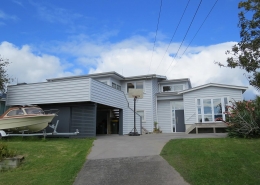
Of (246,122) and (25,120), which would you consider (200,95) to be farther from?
(25,120)

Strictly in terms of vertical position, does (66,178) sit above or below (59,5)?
below

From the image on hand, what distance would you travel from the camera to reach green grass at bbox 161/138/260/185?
6.24 meters

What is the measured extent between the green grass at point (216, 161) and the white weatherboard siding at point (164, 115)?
1223 cm

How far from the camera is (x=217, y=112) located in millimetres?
19344

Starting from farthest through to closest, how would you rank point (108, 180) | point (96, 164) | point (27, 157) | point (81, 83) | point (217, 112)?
point (217, 112)
point (81, 83)
point (27, 157)
point (96, 164)
point (108, 180)

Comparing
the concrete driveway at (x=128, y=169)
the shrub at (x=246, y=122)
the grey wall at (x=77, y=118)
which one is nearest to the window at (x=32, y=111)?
the grey wall at (x=77, y=118)

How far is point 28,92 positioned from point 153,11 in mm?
9982

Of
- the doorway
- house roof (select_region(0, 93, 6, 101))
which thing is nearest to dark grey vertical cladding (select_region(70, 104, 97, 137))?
house roof (select_region(0, 93, 6, 101))

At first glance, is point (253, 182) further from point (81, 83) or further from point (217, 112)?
point (217, 112)

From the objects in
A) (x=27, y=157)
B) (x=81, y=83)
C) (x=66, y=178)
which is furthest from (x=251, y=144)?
(x=81, y=83)

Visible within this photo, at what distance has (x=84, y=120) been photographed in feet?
49.5

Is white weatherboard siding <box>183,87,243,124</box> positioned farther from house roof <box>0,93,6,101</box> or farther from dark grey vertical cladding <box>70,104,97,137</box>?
house roof <box>0,93,6,101</box>

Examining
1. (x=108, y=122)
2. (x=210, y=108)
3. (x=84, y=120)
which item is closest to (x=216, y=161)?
(x=84, y=120)

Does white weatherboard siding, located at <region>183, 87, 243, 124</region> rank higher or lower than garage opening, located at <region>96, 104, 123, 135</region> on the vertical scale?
higher
